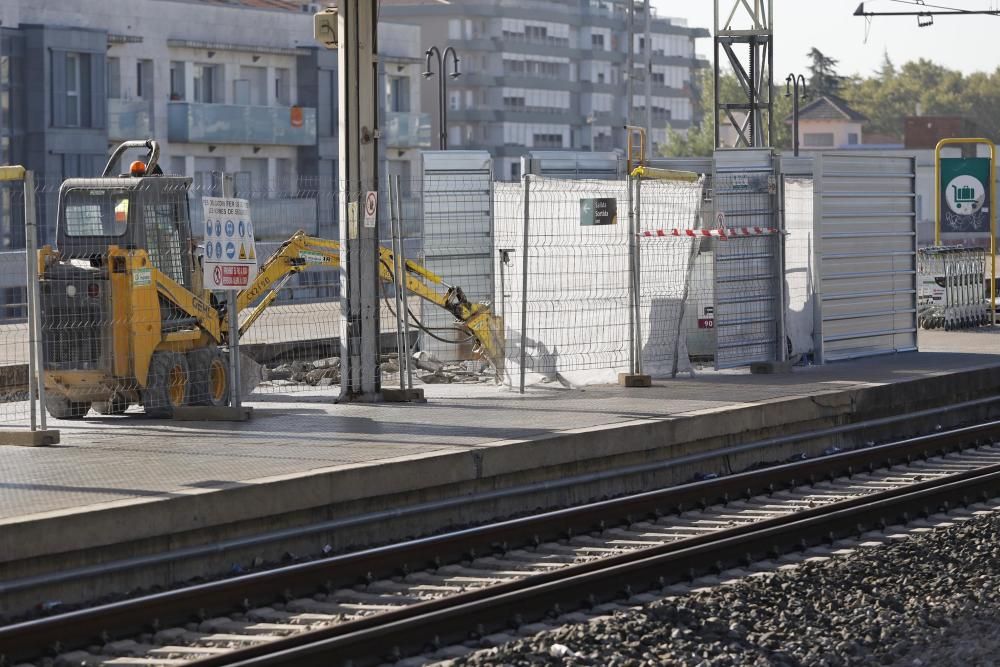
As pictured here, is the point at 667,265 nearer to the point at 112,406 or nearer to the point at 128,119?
the point at 112,406

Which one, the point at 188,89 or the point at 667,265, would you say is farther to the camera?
the point at 188,89

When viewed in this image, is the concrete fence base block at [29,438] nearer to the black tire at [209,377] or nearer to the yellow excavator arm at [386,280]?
the black tire at [209,377]

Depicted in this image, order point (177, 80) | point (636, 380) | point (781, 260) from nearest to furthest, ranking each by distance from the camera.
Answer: point (636, 380)
point (781, 260)
point (177, 80)

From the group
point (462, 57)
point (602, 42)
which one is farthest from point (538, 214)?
point (602, 42)

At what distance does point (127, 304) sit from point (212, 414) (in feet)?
3.97

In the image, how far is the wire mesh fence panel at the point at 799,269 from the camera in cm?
2147

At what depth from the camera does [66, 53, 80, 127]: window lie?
186ft

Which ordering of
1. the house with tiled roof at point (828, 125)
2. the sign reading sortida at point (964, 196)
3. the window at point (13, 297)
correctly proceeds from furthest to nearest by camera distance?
the house with tiled roof at point (828, 125) → the sign reading sortida at point (964, 196) → the window at point (13, 297)

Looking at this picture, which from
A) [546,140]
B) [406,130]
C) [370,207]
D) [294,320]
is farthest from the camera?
[546,140]

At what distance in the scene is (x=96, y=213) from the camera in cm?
1650

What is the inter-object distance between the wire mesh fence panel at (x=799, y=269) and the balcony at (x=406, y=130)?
46205mm

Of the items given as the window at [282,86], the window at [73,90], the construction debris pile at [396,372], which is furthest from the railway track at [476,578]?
the window at [282,86]

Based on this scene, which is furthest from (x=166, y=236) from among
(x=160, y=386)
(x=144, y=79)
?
(x=144, y=79)

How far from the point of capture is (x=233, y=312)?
51.5 ft
